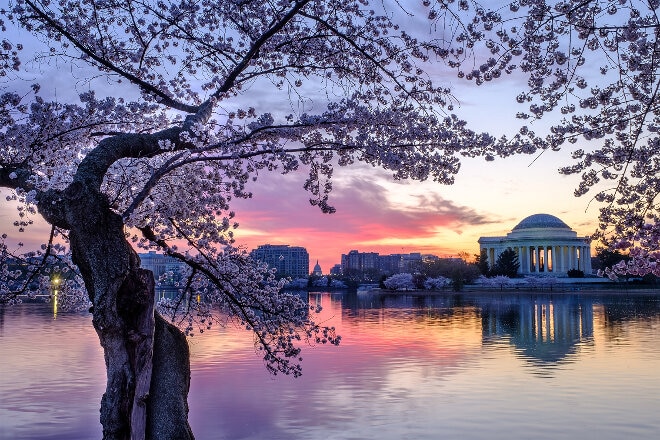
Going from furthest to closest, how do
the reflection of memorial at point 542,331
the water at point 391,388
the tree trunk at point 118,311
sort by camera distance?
the reflection of memorial at point 542,331, the water at point 391,388, the tree trunk at point 118,311

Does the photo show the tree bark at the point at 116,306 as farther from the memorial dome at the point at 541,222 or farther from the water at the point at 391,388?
the memorial dome at the point at 541,222

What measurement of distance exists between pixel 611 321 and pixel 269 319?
29.9 meters

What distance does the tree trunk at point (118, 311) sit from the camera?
20.1ft

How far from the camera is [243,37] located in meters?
8.52

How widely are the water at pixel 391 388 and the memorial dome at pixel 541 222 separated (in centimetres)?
9374

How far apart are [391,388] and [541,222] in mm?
109200

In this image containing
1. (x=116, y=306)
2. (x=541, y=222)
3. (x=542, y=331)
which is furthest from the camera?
(x=541, y=222)

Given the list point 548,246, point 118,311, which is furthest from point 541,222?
point 118,311

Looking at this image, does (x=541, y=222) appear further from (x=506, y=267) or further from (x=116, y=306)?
(x=116, y=306)

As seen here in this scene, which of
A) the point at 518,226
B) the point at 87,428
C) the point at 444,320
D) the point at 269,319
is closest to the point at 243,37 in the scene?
the point at 269,319

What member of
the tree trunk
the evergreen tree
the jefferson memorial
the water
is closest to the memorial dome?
the jefferson memorial

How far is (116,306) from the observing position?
20.4ft

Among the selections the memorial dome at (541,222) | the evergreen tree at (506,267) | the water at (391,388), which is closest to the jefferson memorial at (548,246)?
the memorial dome at (541,222)

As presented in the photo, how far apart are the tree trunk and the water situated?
21.9 ft
